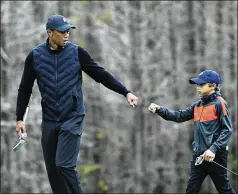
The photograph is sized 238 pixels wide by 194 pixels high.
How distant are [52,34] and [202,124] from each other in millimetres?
1979

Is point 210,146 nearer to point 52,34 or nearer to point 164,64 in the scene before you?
point 52,34

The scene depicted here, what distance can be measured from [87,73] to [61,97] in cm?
46

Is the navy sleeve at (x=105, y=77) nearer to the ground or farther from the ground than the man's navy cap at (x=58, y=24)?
nearer to the ground

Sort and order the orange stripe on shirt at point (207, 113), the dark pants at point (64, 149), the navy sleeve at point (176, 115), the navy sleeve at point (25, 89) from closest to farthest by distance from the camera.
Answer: the dark pants at point (64, 149) → the navy sleeve at point (25, 89) → the orange stripe on shirt at point (207, 113) → the navy sleeve at point (176, 115)

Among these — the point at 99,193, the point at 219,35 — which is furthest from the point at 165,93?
the point at 99,193

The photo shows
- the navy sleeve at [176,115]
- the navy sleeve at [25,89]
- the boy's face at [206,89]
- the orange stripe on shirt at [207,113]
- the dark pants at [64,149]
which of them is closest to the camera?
the dark pants at [64,149]

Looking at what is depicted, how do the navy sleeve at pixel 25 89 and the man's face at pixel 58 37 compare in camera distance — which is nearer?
the man's face at pixel 58 37

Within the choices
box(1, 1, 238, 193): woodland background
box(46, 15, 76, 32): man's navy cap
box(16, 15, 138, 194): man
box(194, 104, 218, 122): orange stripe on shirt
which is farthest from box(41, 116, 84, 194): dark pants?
box(1, 1, 238, 193): woodland background

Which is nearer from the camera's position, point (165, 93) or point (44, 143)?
point (44, 143)

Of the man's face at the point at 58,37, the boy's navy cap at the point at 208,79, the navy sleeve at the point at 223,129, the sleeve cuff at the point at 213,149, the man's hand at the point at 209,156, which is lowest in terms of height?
the man's hand at the point at 209,156

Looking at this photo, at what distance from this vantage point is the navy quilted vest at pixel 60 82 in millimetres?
6469

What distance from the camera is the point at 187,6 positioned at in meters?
22.0

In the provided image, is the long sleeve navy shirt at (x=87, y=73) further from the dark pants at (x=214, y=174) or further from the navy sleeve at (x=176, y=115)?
the dark pants at (x=214, y=174)

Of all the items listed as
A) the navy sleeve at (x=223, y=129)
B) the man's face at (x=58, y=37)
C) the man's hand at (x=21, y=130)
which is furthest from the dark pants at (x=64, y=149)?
the navy sleeve at (x=223, y=129)
